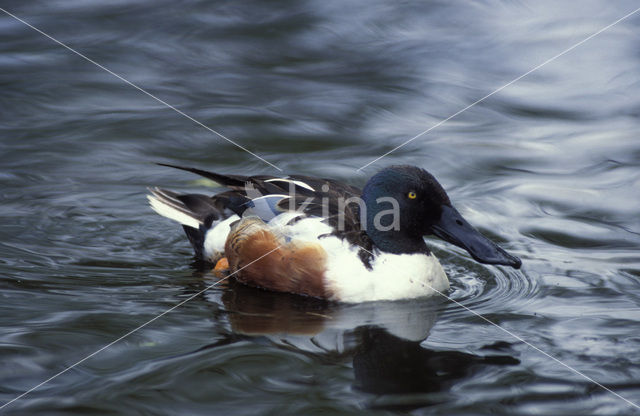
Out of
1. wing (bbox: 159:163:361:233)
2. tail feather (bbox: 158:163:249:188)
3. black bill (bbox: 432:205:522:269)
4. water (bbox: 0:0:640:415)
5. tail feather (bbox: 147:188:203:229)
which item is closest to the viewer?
water (bbox: 0:0:640:415)

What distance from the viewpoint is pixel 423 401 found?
14.0 ft

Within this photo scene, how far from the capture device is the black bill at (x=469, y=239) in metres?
5.38

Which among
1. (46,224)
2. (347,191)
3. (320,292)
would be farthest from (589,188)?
(46,224)

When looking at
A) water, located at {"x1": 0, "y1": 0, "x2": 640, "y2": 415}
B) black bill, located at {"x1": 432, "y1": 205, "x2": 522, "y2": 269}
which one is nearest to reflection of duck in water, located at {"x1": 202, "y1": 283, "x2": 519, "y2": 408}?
water, located at {"x1": 0, "y1": 0, "x2": 640, "y2": 415}

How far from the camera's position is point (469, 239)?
17.9 ft

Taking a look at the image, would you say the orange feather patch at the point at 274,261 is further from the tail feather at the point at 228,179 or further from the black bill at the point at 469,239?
the black bill at the point at 469,239

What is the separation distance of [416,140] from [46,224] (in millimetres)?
3936

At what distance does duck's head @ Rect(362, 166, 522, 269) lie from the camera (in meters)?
5.47

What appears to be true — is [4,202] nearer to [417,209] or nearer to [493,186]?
[417,209]

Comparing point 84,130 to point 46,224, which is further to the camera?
point 84,130

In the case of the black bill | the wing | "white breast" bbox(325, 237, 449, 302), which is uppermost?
the wing

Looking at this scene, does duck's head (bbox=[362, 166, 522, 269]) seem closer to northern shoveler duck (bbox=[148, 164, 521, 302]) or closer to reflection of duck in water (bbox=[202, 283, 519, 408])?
northern shoveler duck (bbox=[148, 164, 521, 302])

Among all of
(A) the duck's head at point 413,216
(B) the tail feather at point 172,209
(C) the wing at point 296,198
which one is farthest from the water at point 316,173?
(C) the wing at point 296,198

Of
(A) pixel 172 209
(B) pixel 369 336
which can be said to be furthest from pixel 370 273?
(A) pixel 172 209
